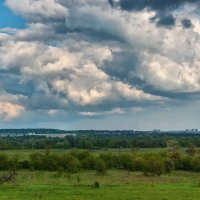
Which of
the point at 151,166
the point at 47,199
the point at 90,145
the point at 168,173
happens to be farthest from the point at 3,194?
the point at 90,145

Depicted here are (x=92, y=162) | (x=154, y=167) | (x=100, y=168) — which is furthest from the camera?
(x=92, y=162)

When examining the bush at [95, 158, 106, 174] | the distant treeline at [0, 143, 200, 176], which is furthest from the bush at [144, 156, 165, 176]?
the bush at [95, 158, 106, 174]

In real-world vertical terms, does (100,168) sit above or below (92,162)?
below

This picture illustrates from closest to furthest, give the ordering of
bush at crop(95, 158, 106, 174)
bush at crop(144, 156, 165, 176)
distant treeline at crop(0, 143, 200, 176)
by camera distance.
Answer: bush at crop(144, 156, 165, 176)
bush at crop(95, 158, 106, 174)
distant treeline at crop(0, 143, 200, 176)

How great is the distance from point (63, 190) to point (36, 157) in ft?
172

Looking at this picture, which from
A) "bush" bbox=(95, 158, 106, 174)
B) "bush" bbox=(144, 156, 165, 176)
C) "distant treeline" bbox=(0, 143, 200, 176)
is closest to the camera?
"bush" bbox=(144, 156, 165, 176)

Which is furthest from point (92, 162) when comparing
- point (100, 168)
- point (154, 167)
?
point (154, 167)

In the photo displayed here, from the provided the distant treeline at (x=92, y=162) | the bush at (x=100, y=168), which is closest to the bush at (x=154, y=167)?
the distant treeline at (x=92, y=162)

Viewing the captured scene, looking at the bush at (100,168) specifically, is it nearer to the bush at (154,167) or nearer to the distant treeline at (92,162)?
the distant treeline at (92,162)

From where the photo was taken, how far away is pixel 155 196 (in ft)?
141

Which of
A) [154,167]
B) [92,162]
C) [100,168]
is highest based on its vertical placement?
[92,162]

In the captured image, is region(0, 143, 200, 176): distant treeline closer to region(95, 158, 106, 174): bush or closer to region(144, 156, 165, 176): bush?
region(95, 158, 106, 174): bush

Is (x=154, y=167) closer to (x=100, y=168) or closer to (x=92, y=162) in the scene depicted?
(x=100, y=168)

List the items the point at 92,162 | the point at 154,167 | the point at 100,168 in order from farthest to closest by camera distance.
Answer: the point at 92,162, the point at 100,168, the point at 154,167
